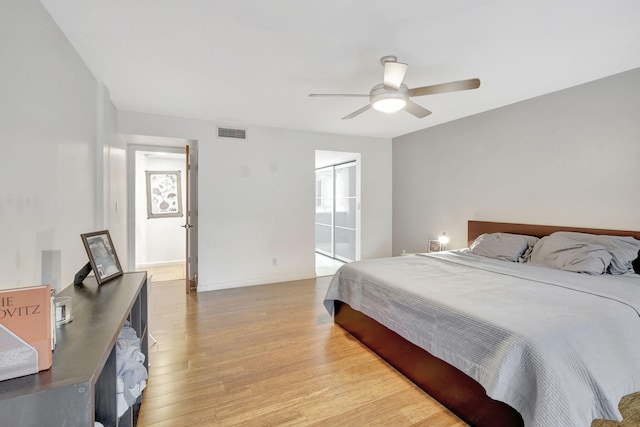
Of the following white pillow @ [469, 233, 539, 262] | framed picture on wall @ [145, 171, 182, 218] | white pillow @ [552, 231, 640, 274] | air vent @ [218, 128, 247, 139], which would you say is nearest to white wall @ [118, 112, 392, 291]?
air vent @ [218, 128, 247, 139]

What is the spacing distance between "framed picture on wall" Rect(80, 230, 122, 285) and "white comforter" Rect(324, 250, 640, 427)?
6.15 ft

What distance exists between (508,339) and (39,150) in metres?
2.66

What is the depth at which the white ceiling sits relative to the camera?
1775mm

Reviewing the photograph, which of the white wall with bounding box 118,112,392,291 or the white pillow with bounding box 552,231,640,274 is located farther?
the white wall with bounding box 118,112,392,291

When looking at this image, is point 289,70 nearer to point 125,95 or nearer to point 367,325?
point 125,95

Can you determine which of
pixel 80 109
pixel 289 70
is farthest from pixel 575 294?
pixel 80 109

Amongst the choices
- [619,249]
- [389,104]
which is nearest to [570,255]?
[619,249]

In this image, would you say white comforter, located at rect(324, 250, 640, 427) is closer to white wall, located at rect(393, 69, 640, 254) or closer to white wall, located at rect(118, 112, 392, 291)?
white wall, located at rect(393, 69, 640, 254)

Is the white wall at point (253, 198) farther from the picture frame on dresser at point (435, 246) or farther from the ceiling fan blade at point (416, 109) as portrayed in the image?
the ceiling fan blade at point (416, 109)

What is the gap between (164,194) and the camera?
568 centimetres

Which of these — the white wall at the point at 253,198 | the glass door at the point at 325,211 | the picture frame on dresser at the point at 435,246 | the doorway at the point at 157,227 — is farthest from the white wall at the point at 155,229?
the picture frame on dresser at the point at 435,246

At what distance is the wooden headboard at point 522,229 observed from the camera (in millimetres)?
2710

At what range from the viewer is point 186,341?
2650 mm

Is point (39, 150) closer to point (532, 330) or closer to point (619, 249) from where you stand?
point (532, 330)
